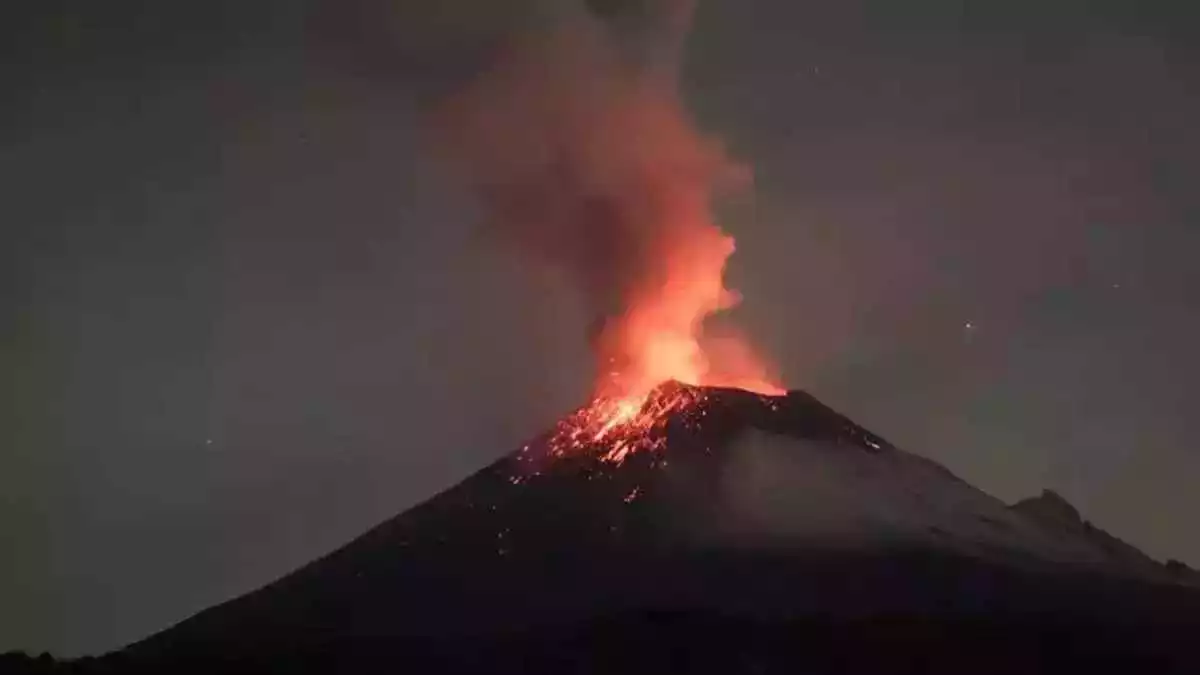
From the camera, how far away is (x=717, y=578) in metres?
33.4

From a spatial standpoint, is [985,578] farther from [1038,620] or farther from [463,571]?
[463,571]

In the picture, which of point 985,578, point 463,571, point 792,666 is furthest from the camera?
point 463,571

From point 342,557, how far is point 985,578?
20.3 meters

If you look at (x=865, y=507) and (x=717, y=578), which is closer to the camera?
(x=717, y=578)

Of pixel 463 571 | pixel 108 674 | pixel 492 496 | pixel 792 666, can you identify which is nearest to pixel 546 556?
pixel 463 571

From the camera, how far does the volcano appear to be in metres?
29.1

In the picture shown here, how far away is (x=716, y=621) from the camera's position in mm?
30641

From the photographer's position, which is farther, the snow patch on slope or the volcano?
the snow patch on slope

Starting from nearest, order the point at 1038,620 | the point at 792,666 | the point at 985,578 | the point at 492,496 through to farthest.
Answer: the point at 792,666, the point at 1038,620, the point at 985,578, the point at 492,496

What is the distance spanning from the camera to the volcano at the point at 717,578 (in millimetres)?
29141

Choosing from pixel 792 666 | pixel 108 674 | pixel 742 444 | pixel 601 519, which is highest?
pixel 742 444

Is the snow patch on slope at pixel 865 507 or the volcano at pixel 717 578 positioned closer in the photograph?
the volcano at pixel 717 578

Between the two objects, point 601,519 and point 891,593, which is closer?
point 891,593

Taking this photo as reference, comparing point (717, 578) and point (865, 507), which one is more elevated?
point (865, 507)
